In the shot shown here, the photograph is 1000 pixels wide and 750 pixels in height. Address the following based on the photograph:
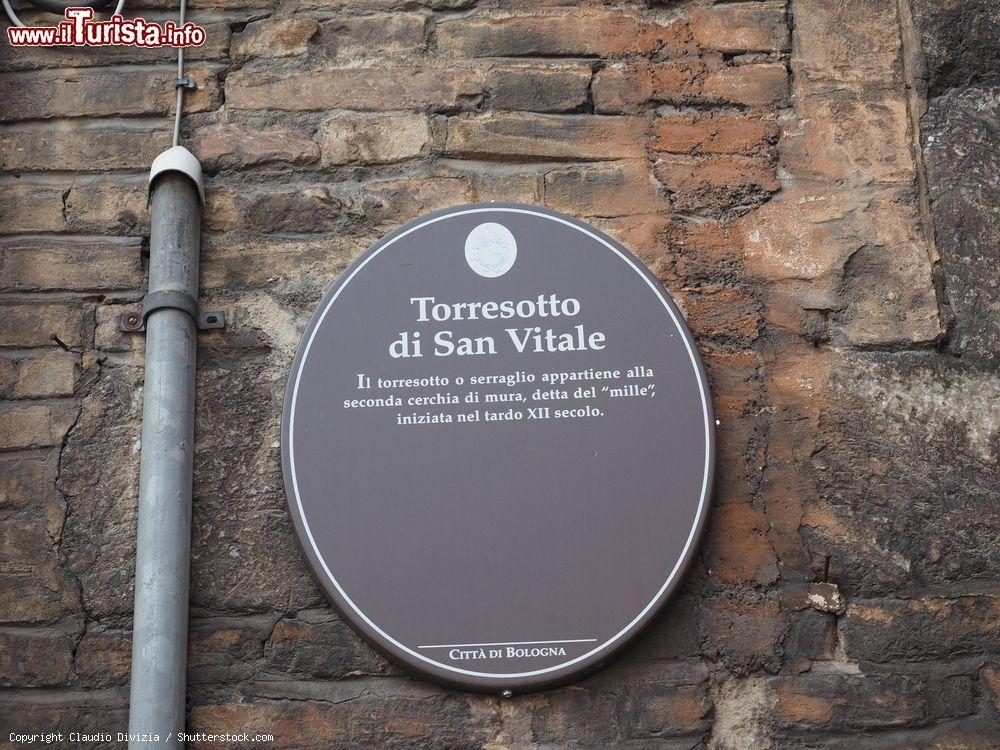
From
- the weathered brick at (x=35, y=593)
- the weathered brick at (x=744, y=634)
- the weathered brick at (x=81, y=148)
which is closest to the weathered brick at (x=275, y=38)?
the weathered brick at (x=81, y=148)

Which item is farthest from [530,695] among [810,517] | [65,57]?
[65,57]

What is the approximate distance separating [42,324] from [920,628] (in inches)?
69.1

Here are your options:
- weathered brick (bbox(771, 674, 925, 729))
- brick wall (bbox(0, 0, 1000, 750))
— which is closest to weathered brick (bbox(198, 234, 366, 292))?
brick wall (bbox(0, 0, 1000, 750))

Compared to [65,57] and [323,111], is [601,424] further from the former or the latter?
[65,57]

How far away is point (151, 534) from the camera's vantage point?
1.85m

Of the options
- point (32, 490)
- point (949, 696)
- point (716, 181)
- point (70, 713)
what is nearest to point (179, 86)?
point (32, 490)

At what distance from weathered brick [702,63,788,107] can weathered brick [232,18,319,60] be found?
34.3 inches

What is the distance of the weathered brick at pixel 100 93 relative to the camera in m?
2.22

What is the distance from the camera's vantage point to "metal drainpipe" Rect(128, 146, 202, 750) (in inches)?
69.6

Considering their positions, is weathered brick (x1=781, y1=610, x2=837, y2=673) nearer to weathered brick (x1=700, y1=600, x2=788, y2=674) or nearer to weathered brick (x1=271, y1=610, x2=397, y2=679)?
weathered brick (x1=700, y1=600, x2=788, y2=674)

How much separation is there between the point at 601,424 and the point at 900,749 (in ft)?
2.48

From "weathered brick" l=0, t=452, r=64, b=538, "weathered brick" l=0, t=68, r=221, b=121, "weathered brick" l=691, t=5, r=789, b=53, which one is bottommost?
"weathered brick" l=0, t=452, r=64, b=538

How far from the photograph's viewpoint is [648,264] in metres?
2.10

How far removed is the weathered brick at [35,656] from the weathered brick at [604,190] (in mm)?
1243
